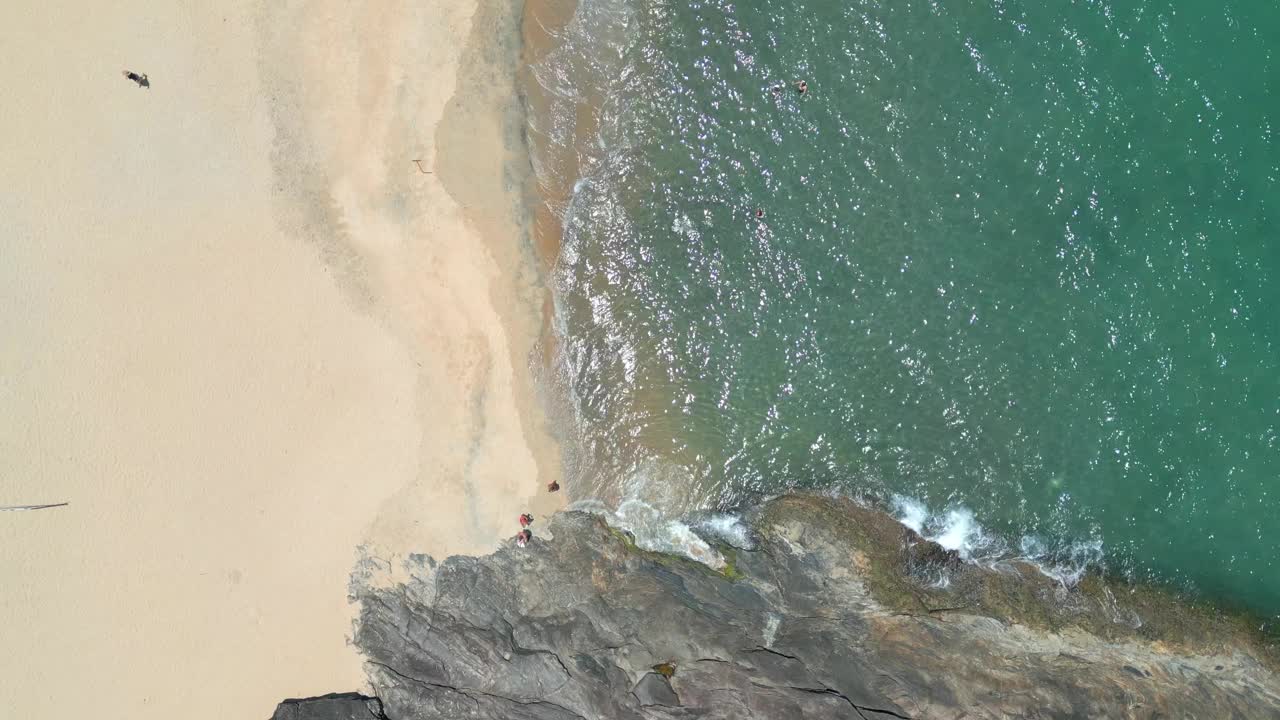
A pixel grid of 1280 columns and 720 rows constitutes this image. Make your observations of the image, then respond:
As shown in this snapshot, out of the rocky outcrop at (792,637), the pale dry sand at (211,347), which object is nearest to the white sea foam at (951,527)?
the rocky outcrop at (792,637)

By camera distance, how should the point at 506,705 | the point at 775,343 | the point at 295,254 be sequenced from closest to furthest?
1. the point at 506,705
2. the point at 295,254
3. the point at 775,343

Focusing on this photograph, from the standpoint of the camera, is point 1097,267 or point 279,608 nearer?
point 279,608

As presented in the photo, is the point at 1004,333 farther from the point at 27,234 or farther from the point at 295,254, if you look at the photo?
the point at 27,234

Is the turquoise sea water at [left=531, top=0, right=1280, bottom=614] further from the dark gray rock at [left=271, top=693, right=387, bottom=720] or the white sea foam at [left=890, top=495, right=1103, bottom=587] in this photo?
the dark gray rock at [left=271, top=693, right=387, bottom=720]

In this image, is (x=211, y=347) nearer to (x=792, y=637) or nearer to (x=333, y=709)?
(x=333, y=709)

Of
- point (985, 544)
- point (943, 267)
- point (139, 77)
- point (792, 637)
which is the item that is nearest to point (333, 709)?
point (792, 637)

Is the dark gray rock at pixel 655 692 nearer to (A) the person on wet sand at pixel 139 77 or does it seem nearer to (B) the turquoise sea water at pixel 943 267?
(B) the turquoise sea water at pixel 943 267

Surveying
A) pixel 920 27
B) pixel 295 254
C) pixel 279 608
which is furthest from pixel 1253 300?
pixel 279 608
